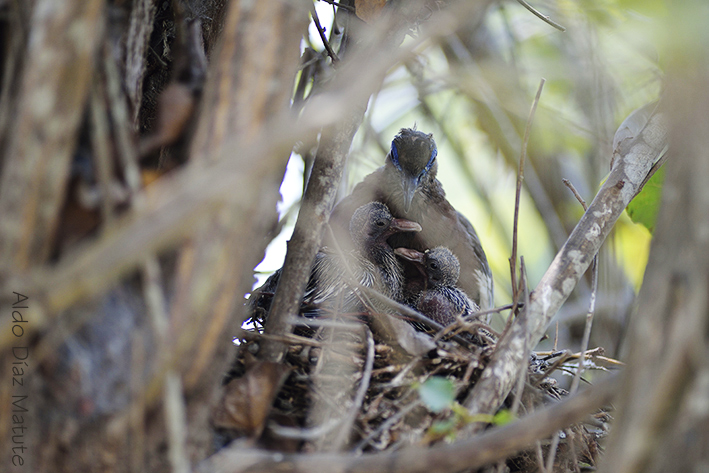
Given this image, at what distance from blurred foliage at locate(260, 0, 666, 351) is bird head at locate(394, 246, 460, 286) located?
0.56 meters

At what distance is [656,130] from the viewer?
6.13ft

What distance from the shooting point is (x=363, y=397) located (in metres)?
1.51

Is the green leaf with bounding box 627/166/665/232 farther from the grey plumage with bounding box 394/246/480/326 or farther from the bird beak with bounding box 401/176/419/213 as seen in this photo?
the bird beak with bounding box 401/176/419/213

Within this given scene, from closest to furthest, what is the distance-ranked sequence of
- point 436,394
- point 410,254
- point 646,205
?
point 436,394 < point 646,205 < point 410,254

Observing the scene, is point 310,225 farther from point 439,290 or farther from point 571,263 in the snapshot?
point 439,290

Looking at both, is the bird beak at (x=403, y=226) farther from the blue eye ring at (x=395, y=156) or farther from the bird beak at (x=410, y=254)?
the blue eye ring at (x=395, y=156)

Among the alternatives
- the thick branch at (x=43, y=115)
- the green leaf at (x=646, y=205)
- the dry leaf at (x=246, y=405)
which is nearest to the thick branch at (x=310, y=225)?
the dry leaf at (x=246, y=405)

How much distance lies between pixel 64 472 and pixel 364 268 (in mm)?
1685

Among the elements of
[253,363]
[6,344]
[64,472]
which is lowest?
[64,472]

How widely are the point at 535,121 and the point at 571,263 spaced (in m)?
2.42

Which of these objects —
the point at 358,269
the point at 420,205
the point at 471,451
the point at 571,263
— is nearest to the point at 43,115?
the point at 471,451

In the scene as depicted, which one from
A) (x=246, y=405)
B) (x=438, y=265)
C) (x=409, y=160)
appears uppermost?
(x=409, y=160)

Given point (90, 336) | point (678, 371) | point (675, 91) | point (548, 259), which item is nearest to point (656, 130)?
point (675, 91)

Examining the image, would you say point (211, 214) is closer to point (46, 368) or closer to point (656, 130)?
point (46, 368)
